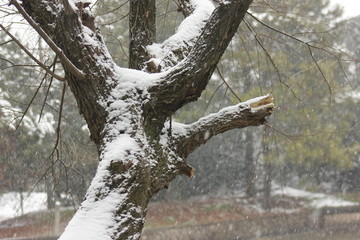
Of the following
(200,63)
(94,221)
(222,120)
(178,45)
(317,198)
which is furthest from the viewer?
(317,198)

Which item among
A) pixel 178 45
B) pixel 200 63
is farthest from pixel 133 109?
pixel 178 45

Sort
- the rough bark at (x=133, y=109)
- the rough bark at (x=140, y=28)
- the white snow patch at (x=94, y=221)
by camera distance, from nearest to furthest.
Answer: the white snow patch at (x=94, y=221) → the rough bark at (x=133, y=109) → the rough bark at (x=140, y=28)

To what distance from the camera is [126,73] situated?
2.53 metres

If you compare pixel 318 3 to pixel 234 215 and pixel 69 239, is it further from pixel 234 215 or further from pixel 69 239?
pixel 69 239

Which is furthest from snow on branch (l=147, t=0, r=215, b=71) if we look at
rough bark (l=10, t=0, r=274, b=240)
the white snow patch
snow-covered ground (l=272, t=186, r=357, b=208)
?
snow-covered ground (l=272, t=186, r=357, b=208)

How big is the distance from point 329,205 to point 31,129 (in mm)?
11145

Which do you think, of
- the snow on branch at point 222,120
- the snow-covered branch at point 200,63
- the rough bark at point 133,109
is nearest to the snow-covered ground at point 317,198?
the snow on branch at point 222,120

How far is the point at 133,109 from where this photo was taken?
2393 mm

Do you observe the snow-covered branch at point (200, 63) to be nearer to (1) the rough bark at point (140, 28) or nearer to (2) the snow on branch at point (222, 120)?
(2) the snow on branch at point (222, 120)

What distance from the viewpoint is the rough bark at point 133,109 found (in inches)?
84.4

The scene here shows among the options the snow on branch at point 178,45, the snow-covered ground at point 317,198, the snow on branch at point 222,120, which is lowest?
the snow-covered ground at point 317,198

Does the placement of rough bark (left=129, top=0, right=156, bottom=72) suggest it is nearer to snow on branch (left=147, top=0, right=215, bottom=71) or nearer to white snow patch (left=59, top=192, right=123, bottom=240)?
snow on branch (left=147, top=0, right=215, bottom=71)

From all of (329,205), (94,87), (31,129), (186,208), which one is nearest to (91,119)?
(94,87)

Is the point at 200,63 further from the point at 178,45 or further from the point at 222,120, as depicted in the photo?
the point at 178,45
